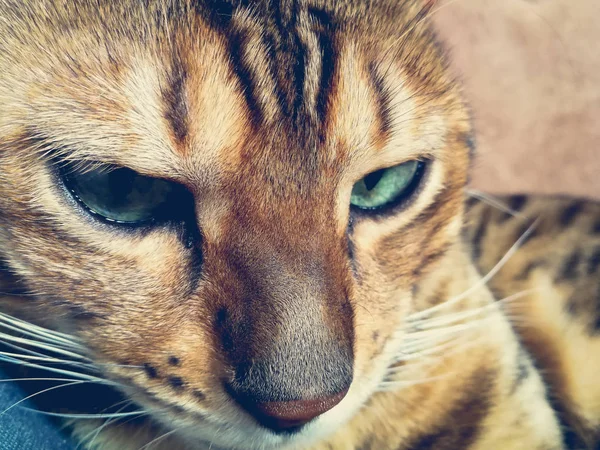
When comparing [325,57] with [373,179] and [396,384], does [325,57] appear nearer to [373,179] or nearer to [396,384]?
[373,179]

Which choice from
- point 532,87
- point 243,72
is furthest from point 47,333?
point 532,87

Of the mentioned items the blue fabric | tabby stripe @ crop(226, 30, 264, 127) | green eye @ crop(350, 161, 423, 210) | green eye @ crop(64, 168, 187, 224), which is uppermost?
tabby stripe @ crop(226, 30, 264, 127)

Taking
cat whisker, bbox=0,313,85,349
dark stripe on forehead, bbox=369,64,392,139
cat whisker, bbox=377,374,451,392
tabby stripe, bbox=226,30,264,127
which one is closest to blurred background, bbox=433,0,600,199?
cat whisker, bbox=377,374,451,392

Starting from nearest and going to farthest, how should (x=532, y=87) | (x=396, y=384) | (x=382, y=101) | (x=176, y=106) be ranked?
(x=176, y=106)
(x=382, y=101)
(x=396, y=384)
(x=532, y=87)

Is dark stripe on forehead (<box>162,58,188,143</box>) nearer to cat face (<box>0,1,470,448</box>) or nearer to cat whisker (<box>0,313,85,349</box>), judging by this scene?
cat face (<box>0,1,470,448</box>)

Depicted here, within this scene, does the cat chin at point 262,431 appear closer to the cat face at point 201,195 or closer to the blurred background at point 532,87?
the cat face at point 201,195

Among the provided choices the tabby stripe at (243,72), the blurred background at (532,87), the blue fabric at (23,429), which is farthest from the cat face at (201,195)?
the blurred background at (532,87)
